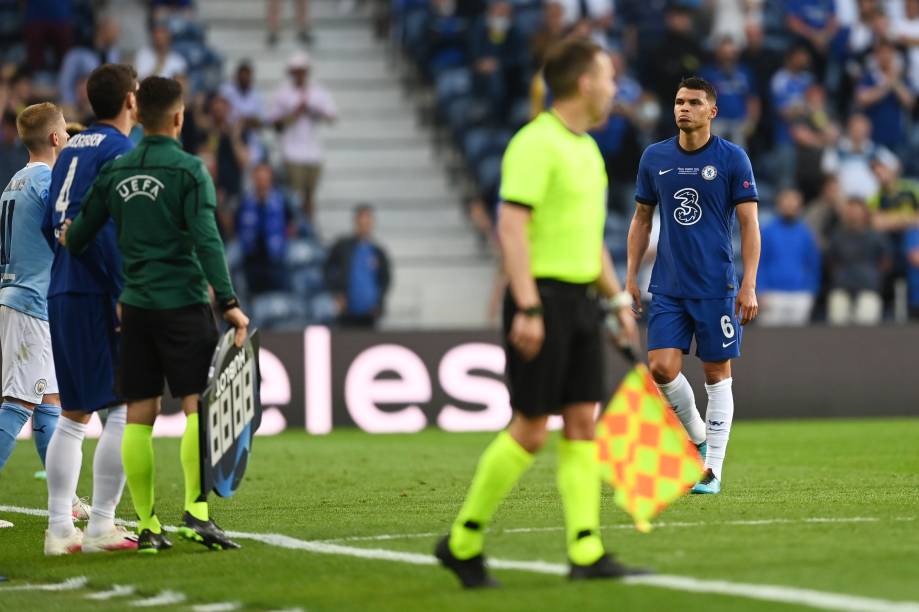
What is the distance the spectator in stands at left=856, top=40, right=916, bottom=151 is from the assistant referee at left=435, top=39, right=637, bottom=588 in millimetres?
17418

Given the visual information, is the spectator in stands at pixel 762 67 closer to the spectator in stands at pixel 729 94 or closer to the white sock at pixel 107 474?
the spectator in stands at pixel 729 94

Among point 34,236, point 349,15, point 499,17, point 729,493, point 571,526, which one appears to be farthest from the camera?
point 349,15

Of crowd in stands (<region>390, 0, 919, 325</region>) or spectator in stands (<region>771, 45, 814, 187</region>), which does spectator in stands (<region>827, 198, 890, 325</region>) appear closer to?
crowd in stands (<region>390, 0, 919, 325</region>)

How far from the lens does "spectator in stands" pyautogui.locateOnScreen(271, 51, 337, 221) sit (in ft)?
69.7

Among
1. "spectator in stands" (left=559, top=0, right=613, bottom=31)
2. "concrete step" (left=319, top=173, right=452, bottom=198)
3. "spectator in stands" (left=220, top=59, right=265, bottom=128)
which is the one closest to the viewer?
"spectator in stands" (left=220, top=59, right=265, bottom=128)

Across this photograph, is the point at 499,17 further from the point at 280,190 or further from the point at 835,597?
the point at 835,597

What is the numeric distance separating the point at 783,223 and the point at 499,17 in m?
4.89

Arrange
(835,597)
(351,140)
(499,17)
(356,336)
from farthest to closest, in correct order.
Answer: (351,140)
(499,17)
(356,336)
(835,597)

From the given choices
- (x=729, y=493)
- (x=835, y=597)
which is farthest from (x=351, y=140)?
(x=835, y=597)

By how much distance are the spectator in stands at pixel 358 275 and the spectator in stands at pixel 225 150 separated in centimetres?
148

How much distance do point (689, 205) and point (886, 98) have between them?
46.4ft

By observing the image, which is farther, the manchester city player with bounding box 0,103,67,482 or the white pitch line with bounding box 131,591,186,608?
the manchester city player with bounding box 0,103,67,482

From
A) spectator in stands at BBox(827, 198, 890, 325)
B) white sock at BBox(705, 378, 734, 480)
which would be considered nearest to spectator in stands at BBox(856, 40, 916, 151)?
spectator in stands at BBox(827, 198, 890, 325)

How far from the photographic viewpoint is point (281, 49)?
25.0 m
